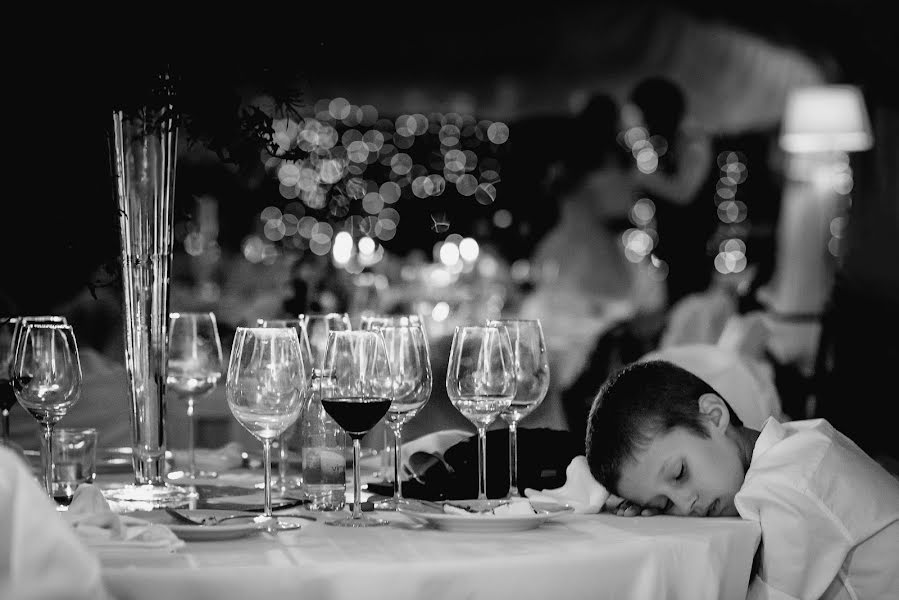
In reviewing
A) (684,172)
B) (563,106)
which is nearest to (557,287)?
(684,172)

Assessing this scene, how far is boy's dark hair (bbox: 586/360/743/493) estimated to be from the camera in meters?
2.11

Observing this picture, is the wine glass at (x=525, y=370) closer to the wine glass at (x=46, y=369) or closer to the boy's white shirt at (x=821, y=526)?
the boy's white shirt at (x=821, y=526)

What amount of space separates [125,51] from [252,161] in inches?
11.1

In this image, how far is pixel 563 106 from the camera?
1433 centimetres

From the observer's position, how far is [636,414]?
2.12m

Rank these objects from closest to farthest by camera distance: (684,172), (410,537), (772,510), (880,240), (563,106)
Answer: (410,537), (772,510), (684,172), (880,240), (563,106)

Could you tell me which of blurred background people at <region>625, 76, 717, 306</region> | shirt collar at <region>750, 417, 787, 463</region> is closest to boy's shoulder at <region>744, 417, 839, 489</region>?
shirt collar at <region>750, 417, 787, 463</region>

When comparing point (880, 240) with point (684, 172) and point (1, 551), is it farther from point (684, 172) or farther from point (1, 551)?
point (1, 551)

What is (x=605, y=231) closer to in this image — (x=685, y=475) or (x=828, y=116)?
(x=828, y=116)

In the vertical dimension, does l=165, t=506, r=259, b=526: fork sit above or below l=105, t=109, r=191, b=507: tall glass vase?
below

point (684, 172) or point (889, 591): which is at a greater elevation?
point (684, 172)

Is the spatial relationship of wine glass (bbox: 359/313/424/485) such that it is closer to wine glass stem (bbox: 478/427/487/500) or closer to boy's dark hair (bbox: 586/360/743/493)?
wine glass stem (bbox: 478/427/487/500)

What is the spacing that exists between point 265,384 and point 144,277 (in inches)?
20.2

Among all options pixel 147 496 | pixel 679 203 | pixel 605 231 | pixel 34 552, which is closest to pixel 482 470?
pixel 147 496
